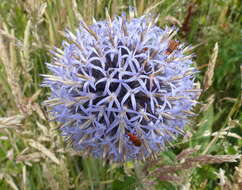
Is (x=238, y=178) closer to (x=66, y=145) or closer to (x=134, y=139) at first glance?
(x=134, y=139)

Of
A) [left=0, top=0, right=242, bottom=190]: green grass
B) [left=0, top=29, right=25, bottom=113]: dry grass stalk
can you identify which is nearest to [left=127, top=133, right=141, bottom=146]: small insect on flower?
[left=0, top=0, right=242, bottom=190]: green grass

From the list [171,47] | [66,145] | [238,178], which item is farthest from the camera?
[66,145]

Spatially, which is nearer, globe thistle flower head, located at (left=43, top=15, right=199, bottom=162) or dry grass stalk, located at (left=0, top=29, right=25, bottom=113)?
globe thistle flower head, located at (left=43, top=15, right=199, bottom=162)

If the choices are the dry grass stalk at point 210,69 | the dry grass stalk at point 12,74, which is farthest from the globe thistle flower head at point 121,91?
the dry grass stalk at point 12,74

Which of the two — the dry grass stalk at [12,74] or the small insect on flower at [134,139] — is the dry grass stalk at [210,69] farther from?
the dry grass stalk at [12,74]

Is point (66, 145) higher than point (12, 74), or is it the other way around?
point (12, 74)

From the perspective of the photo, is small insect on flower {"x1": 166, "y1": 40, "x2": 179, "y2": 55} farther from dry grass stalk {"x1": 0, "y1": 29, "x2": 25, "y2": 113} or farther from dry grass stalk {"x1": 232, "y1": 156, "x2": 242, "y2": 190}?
dry grass stalk {"x1": 0, "y1": 29, "x2": 25, "y2": 113}

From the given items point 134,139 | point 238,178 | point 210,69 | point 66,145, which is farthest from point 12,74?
point 238,178
